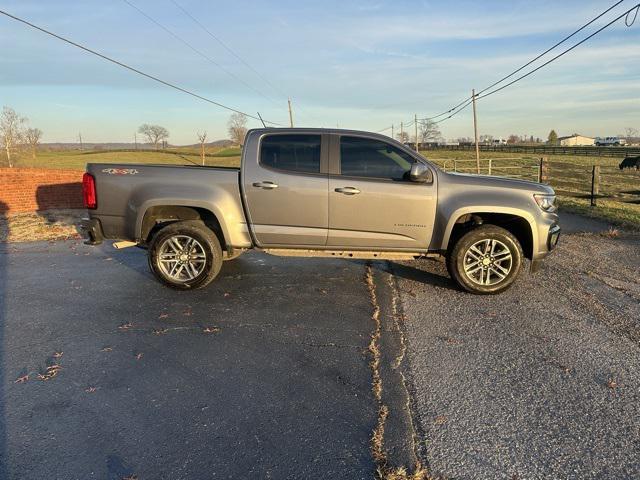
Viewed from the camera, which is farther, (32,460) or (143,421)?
(143,421)

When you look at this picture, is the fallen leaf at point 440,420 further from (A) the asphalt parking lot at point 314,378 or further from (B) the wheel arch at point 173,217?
(B) the wheel arch at point 173,217

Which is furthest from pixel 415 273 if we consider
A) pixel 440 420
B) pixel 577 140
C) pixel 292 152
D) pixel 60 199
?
pixel 577 140

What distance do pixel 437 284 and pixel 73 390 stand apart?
13.4 ft

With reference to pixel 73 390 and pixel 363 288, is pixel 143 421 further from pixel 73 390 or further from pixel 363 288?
pixel 363 288

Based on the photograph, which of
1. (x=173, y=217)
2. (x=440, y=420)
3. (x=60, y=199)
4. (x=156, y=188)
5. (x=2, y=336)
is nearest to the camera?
(x=440, y=420)

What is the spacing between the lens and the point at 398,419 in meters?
2.71

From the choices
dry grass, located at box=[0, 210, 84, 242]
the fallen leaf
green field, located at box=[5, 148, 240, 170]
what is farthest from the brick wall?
green field, located at box=[5, 148, 240, 170]

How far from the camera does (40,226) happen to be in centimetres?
1025

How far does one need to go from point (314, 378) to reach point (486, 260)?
Answer: 2.79 metres

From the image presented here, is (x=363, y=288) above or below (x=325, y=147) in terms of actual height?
below

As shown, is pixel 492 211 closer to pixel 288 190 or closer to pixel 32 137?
pixel 288 190

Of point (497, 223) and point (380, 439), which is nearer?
point (380, 439)

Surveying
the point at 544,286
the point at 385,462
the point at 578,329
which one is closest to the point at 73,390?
the point at 385,462

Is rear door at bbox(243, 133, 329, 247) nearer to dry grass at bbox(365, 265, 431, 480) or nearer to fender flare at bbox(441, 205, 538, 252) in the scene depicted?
fender flare at bbox(441, 205, 538, 252)
